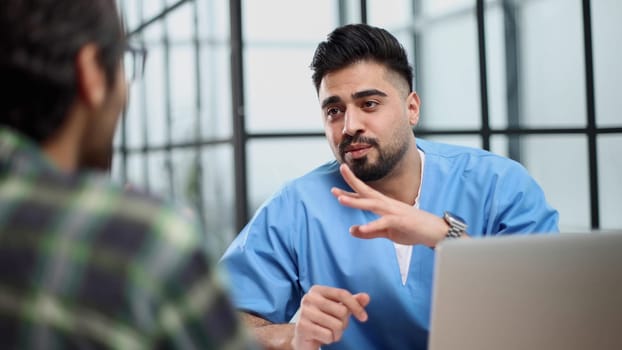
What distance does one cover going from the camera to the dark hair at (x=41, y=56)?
429 mm

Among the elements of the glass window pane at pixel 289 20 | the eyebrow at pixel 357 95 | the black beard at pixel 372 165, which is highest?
the glass window pane at pixel 289 20

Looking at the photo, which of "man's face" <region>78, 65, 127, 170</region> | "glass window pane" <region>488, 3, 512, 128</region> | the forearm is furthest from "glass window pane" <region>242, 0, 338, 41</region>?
"man's face" <region>78, 65, 127, 170</region>

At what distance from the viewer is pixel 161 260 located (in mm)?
392

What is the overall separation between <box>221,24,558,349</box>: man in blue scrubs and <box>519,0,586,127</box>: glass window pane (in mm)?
1568

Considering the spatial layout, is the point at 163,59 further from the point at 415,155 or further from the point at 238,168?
the point at 415,155

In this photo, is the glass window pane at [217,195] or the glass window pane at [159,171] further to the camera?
the glass window pane at [159,171]

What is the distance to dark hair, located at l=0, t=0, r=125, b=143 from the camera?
43 cm

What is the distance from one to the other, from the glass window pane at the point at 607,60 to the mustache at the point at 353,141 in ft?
3.97

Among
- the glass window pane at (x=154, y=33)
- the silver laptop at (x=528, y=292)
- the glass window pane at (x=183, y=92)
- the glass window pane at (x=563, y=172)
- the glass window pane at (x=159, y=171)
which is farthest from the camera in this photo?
the glass window pane at (x=154, y=33)

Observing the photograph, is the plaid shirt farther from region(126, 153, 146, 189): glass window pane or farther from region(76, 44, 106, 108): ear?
region(126, 153, 146, 189): glass window pane

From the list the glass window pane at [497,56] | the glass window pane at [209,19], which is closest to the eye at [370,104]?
the glass window pane at [497,56]

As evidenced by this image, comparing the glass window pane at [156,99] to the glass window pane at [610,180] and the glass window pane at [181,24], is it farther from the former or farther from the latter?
the glass window pane at [610,180]

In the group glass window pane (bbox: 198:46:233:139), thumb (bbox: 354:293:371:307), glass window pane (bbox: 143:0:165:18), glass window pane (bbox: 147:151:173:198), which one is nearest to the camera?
thumb (bbox: 354:293:371:307)

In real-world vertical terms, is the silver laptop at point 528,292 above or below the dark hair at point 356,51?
below
